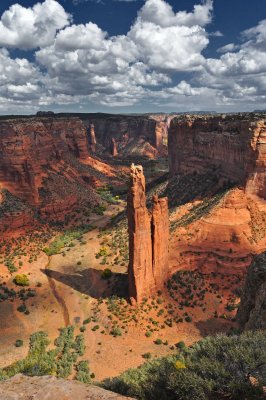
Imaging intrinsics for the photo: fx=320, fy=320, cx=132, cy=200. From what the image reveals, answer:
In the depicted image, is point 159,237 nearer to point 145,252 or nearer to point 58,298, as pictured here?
point 145,252

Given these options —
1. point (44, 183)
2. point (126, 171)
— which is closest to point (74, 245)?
point (44, 183)

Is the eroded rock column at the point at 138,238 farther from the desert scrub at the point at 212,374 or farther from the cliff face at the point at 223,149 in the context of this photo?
the desert scrub at the point at 212,374

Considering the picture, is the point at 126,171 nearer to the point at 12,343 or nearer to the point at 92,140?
the point at 92,140

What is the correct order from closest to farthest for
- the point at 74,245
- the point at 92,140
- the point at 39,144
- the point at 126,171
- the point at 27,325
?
the point at 27,325
the point at 74,245
the point at 39,144
the point at 126,171
the point at 92,140

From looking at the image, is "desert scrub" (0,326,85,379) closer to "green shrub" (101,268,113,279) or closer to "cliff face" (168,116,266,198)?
"green shrub" (101,268,113,279)

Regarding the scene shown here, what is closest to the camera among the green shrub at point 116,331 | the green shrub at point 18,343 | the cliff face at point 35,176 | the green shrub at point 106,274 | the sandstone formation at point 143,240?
the green shrub at point 18,343

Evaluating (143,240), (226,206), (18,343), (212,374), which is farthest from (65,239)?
(212,374)

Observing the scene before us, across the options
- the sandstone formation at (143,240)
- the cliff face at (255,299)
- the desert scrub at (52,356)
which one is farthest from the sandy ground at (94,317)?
the cliff face at (255,299)
